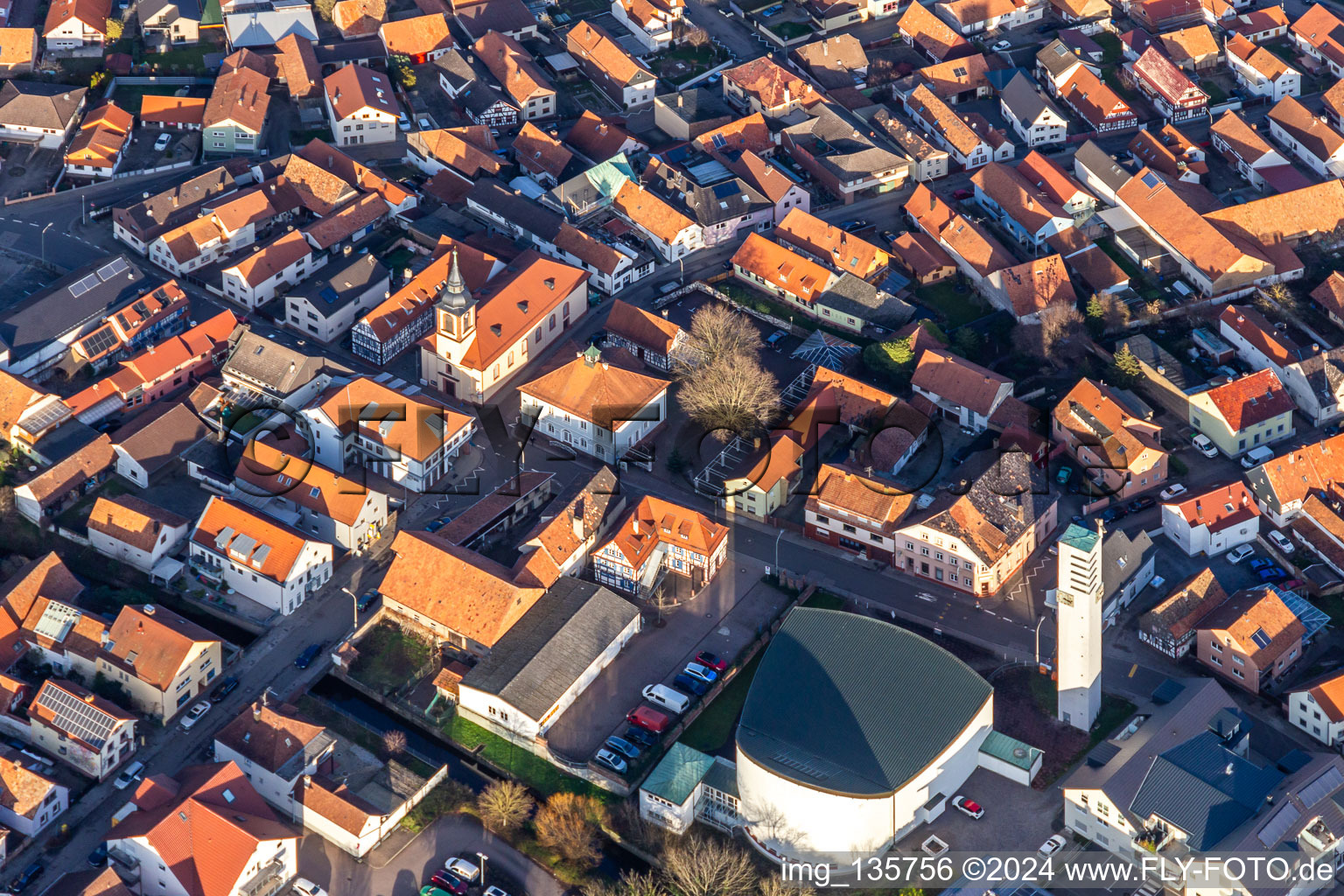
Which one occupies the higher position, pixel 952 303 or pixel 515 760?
pixel 952 303

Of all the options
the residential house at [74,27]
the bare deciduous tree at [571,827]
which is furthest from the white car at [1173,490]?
the residential house at [74,27]

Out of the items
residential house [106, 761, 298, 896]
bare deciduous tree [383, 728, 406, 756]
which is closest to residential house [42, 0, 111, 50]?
bare deciduous tree [383, 728, 406, 756]

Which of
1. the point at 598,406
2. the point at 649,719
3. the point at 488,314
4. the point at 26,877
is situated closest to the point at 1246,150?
the point at 598,406

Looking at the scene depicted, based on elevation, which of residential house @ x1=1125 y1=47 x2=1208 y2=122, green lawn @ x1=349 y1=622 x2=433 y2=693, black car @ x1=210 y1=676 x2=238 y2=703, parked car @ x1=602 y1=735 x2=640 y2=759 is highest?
residential house @ x1=1125 y1=47 x2=1208 y2=122

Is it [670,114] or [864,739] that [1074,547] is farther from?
[670,114]

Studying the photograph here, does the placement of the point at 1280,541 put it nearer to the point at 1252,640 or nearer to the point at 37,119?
the point at 1252,640

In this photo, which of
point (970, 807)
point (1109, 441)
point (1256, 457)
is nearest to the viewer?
point (970, 807)

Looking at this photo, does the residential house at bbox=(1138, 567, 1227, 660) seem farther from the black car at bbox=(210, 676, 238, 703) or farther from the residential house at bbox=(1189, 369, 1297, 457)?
the black car at bbox=(210, 676, 238, 703)
